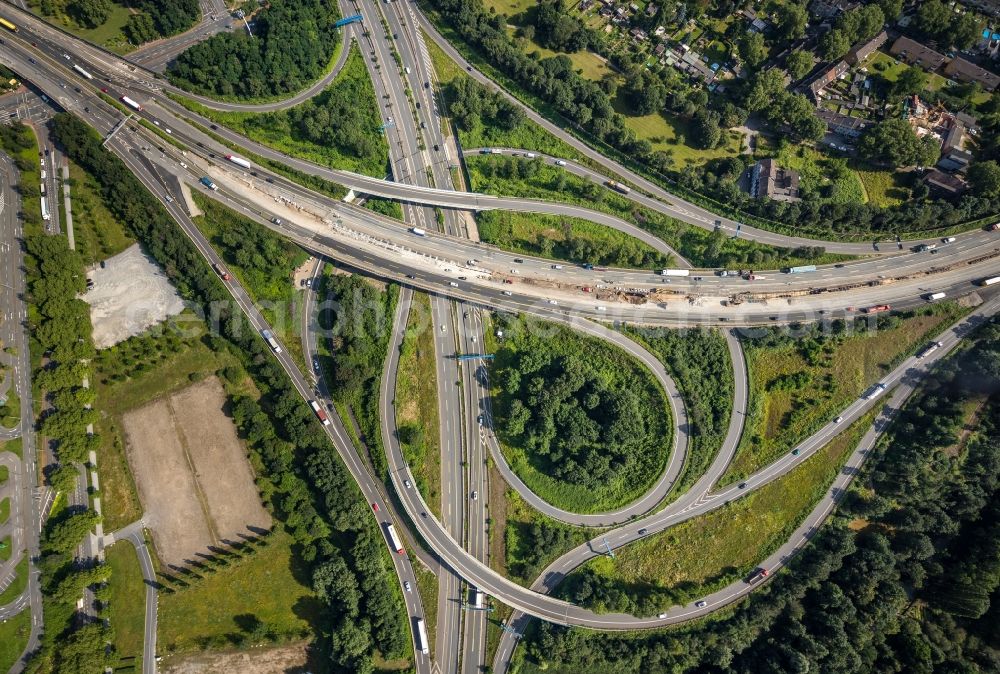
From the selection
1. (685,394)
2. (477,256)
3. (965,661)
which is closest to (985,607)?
(965,661)

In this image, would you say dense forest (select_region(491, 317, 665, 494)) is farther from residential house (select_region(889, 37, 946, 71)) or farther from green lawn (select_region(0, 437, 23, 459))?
residential house (select_region(889, 37, 946, 71))

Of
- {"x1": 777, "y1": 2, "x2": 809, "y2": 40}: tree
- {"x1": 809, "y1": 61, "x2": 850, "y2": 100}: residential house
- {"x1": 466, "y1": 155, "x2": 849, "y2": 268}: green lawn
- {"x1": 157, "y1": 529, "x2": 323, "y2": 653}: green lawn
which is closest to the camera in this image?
{"x1": 157, "y1": 529, "x2": 323, "y2": 653}: green lawn

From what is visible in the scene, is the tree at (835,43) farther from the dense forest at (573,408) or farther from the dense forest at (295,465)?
the dense forest at (295,465)

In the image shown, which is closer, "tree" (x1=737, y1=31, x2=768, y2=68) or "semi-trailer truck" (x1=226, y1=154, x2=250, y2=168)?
"semi-trailer truck" (x1=226, y1=154, x2=250, y2=168)

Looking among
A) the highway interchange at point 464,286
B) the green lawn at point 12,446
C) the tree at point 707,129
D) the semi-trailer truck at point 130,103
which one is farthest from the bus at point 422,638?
the semi-trailer truck at point 130,103

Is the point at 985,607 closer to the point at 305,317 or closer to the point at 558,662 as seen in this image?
the point at 558,662

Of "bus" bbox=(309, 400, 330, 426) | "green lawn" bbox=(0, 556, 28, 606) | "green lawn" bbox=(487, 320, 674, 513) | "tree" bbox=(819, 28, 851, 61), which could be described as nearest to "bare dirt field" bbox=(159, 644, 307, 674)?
"green lawn" bbox=(0, 556, 28, 606)

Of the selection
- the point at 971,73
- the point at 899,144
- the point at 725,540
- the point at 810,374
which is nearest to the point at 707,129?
the point at 899,144

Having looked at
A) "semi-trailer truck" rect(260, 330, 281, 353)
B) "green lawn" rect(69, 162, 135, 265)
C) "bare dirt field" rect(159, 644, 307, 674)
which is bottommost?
"bare dirt field" rect(159, 644, 307, 674)
